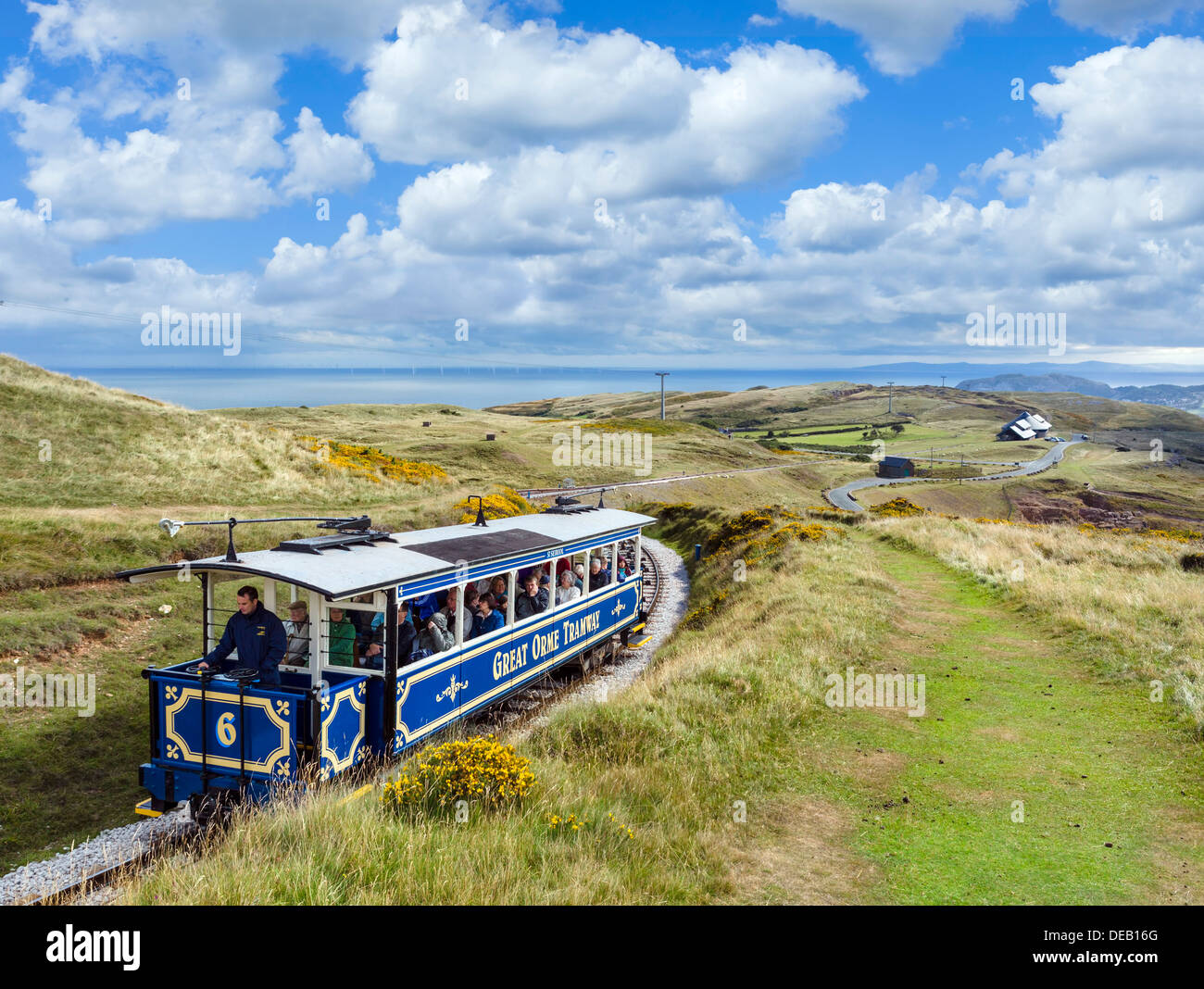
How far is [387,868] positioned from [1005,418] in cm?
19858

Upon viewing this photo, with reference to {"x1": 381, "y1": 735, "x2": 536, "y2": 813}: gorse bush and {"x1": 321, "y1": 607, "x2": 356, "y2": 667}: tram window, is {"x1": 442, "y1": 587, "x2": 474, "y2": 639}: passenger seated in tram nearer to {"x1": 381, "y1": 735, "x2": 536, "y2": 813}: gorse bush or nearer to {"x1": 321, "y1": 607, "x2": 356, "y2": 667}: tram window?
{"x1": 321, "y1": 607, "x2": 356, "y2": 667}: tram window

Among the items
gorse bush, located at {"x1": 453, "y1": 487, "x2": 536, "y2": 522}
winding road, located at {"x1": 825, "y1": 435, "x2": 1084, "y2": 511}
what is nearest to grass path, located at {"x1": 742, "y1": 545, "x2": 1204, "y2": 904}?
gorse bush, located at {"x1": 453, "y1": 487, "x2": 536, "y2": 522}

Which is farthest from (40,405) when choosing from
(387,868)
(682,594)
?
(387,868)

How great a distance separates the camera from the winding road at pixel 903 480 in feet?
224

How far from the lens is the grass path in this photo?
7109mm

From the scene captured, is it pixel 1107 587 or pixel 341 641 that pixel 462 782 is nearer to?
pixel 341 641

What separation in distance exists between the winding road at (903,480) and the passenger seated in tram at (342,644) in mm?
49297

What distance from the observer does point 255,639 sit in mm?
9641

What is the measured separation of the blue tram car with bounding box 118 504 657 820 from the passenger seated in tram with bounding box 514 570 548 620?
794 mm

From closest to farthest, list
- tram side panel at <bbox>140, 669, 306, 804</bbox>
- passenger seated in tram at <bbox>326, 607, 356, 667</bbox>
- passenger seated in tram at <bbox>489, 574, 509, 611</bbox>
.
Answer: tram side panel at <bbox>140, 669, 306, 804</bbox> < passenger seated in tram at <bbox>326, 607, 356, 667</bbox> < passenger seated in tram at <bbox>489, 574, 509, 611</bbox>

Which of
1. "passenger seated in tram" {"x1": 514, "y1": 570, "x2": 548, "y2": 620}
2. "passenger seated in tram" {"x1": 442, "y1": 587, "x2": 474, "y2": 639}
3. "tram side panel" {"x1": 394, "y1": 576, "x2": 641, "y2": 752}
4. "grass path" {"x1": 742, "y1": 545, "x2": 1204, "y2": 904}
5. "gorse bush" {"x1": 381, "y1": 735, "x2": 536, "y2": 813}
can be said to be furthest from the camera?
"passenger seated in tram" {"x1": 514, "y1": 570, "x2": 548, "y2": 620}

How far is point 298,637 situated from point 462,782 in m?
3.52

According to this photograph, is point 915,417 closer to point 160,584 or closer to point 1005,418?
point 1005,418

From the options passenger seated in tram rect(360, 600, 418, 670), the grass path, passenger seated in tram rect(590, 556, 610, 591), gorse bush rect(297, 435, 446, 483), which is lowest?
the grass path
